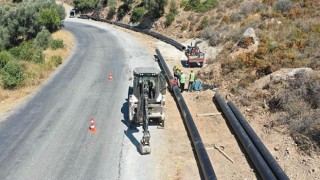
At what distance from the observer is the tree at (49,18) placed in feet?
169

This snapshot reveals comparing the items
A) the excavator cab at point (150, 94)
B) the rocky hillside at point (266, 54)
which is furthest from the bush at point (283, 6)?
the excavator cab at point (150, 94)

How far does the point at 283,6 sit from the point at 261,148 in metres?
25.6

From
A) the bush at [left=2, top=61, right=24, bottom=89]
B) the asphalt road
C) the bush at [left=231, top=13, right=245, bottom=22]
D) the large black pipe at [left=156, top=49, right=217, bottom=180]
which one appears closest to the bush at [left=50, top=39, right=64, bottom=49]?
the asphalt road

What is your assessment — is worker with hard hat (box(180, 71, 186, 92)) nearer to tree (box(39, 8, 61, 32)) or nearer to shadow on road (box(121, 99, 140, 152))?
shadow on road (box(121, 99, 140, 152))

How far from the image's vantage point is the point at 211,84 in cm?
2592

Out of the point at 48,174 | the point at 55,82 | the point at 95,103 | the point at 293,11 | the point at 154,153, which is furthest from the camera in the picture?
the point at 293,11

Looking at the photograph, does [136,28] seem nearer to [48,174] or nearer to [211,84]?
[211,84]

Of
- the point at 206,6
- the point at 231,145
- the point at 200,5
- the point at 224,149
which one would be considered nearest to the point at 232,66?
the point at 231,145

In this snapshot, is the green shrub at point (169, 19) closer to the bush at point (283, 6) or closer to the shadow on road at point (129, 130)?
the bush at point (283, 6)

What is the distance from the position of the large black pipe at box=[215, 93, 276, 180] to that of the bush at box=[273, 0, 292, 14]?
19.6 meters

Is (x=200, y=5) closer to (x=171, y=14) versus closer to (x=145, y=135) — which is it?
(x=171, y=14)

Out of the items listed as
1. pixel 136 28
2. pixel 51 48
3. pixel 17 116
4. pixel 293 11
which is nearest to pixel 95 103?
pixel 17 116

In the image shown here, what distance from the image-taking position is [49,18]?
5191 centimetres

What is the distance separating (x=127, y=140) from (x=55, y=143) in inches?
139
